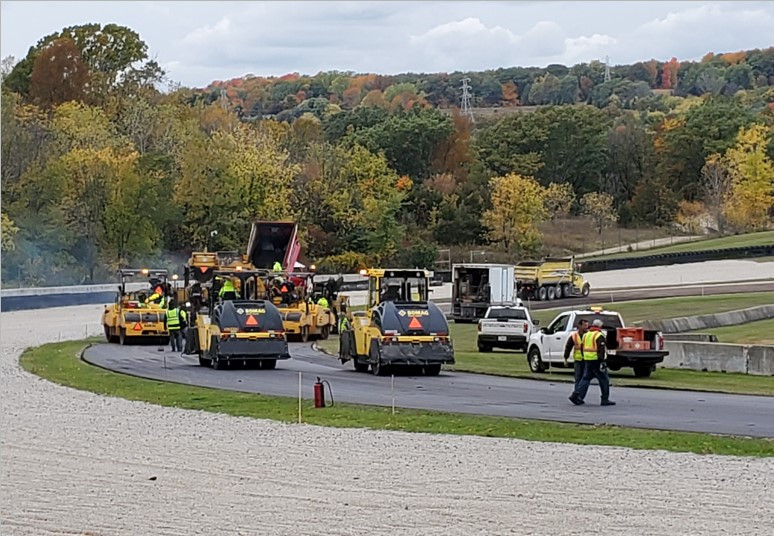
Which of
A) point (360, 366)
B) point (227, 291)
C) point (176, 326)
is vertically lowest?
point (360, 366)

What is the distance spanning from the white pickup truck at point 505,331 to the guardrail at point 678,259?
48.2 m

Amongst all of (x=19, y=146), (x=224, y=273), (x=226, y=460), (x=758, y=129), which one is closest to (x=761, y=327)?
(x=224, y=273)

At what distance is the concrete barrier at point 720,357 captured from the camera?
32531 mm

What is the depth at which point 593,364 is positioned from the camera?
2406 centimetres

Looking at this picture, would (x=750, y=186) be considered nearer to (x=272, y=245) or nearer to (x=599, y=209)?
(x=599, y=209)

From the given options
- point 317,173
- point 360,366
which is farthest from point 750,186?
point 360,366

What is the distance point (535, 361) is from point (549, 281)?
42046mm

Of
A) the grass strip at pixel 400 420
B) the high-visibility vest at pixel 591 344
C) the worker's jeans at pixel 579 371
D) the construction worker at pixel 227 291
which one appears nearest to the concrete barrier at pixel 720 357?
the worker's jeans at pixel 579 371

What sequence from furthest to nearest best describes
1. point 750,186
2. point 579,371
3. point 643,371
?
point 750,186 → point 643,371 → point 579,371

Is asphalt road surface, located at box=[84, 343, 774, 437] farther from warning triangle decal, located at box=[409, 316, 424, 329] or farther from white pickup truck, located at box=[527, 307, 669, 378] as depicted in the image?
white pickup truck, located at box=[527, 307, 669, 378]

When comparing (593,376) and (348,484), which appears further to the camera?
(593,376)

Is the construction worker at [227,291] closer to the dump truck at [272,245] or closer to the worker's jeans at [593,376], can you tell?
the dump truck at [272,245]

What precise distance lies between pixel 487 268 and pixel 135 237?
3847 cm

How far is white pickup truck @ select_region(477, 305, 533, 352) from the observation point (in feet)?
148
